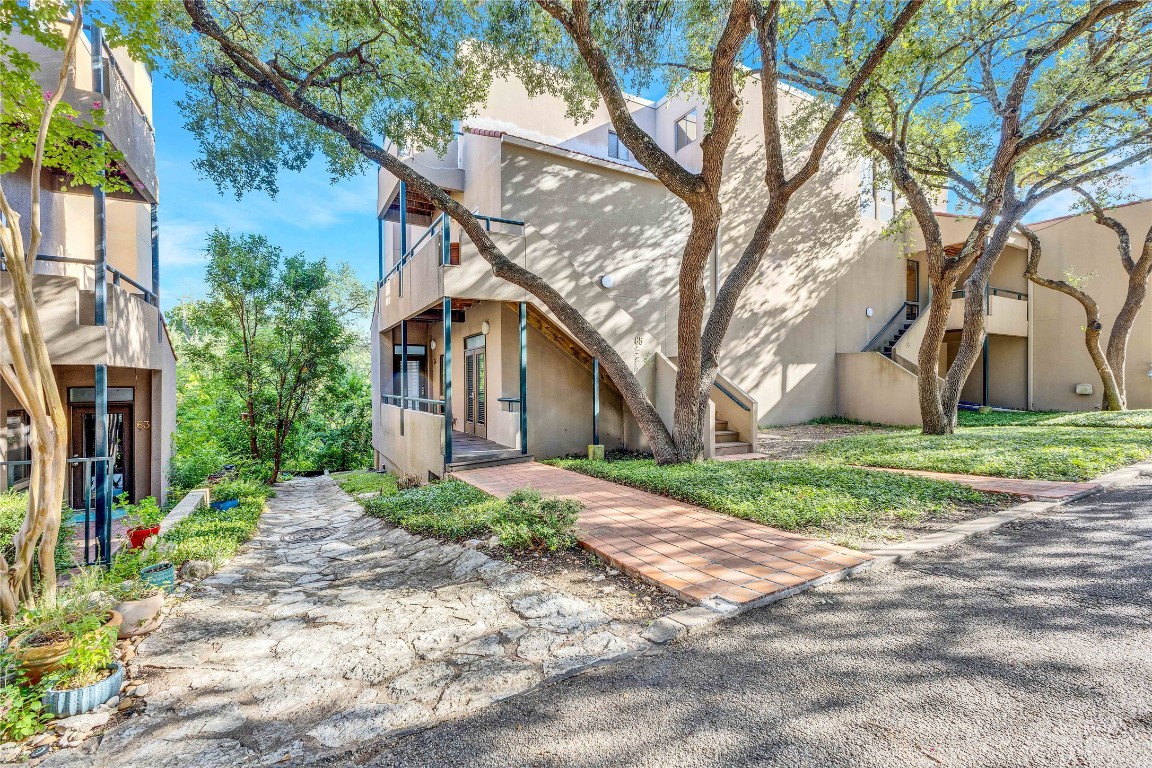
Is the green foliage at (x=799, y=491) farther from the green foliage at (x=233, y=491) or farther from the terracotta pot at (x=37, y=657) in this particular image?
the green foliage at (x=233, y=491)

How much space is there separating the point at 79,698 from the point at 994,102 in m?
14.5

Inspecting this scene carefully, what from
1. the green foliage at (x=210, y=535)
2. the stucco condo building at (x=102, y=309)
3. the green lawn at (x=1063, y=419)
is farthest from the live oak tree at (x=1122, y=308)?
the stucco condo building at (x=102, y=309)

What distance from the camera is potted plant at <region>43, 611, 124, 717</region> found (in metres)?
2.54

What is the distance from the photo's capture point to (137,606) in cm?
355

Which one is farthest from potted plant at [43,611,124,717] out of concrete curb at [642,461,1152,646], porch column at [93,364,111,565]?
porch column at [93,364,111,565]

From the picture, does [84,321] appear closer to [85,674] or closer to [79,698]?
[85,674]

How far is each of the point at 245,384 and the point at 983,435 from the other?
53.1ft

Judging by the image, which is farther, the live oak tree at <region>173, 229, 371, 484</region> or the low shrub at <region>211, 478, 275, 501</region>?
the live oak tree at <region>173, 229, 371, 484</region>

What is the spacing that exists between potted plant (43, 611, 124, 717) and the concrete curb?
2.81 m

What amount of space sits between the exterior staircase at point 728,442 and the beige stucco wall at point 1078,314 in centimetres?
1244

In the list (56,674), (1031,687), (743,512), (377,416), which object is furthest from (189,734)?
(377,416)

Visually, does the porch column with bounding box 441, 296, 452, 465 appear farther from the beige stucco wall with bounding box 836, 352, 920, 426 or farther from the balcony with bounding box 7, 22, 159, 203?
the beige stucco wall with bounding box 836, 352, 920, 426

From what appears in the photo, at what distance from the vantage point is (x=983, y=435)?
988cm

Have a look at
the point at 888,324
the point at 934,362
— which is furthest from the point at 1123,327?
the point at 934,362
